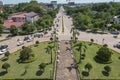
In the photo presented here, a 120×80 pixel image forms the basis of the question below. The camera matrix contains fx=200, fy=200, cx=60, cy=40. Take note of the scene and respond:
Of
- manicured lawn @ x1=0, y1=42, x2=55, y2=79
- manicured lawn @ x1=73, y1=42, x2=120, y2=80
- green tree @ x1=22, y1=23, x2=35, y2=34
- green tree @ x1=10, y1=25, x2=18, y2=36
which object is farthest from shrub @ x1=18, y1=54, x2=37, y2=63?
green tree @ x1=22, y1=23, x2=35, y2=34

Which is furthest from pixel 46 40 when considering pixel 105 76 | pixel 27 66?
pixel 105 76

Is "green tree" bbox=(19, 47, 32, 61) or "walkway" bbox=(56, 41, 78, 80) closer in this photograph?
"walkway" bbox=(56, 41, 78, 80)

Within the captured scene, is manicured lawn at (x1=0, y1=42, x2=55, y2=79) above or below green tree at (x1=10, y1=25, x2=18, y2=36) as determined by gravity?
below

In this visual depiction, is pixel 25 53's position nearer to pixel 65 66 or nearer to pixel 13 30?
pixel 65 66

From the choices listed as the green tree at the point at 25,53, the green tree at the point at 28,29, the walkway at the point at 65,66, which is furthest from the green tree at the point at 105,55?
the green tree at the point at 28,29

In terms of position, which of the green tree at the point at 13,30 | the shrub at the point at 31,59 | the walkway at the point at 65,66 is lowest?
the walkway at the point at 65,66

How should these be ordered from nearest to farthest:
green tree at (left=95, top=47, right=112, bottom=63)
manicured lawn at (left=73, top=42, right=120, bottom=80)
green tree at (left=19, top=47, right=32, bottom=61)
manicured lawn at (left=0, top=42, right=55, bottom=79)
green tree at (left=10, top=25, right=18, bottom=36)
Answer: manicured lawn at (left=73, top=42, right=120, bottom=80) < manicured lawn at (left=0, top=42, right=55, bottom=79) < green tree at (left=95, top=47, right=112, bottom=63) < green tree at (left=19, top=47, right=32, bottom=61) < green tree at (left=10, top=25, right=18, bottom=36)

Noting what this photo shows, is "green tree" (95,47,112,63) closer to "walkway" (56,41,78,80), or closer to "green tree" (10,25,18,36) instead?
"walkway" (56,41,78,80)

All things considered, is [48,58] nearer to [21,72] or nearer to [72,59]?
[72,59]

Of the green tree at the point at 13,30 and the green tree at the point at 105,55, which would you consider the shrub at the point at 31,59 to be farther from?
the green tree at the point at 13,30
